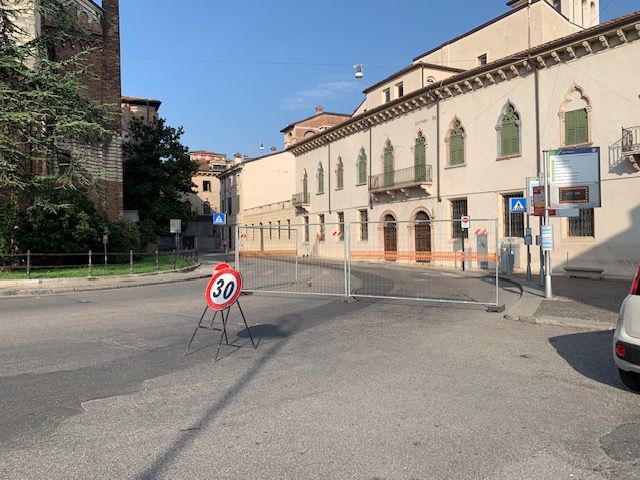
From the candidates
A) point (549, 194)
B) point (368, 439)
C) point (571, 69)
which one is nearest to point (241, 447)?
point (368, 439)

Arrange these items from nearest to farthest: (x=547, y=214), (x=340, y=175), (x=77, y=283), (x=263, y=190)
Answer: (x=547, y=214), (x=77, y=283), (x=340, y=175), (x=263, y=190)

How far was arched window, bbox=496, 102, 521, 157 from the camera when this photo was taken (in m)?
23.5

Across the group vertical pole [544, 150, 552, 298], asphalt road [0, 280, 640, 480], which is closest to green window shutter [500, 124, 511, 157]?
vertical pole [544, 150, 552, 298]

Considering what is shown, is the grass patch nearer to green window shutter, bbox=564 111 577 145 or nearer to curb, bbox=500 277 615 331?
curb, bbox=500 277 615 331

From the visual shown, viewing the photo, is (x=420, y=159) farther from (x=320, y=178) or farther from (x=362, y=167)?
(x=320, y=178)

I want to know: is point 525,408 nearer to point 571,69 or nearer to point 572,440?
point 572,440

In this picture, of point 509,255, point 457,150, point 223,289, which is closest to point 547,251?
point 509,255

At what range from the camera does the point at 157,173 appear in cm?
4178

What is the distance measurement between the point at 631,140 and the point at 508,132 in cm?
614

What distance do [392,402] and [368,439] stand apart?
3.10 ft

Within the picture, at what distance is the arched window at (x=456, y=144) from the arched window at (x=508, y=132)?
260 cm

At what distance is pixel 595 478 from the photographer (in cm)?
327

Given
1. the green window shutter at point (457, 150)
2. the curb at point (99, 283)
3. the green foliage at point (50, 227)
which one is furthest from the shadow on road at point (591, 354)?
the green window shutter at point (457, 150)

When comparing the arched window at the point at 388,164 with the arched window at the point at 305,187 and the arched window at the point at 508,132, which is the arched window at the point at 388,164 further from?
the arched window at the point at 305,187
